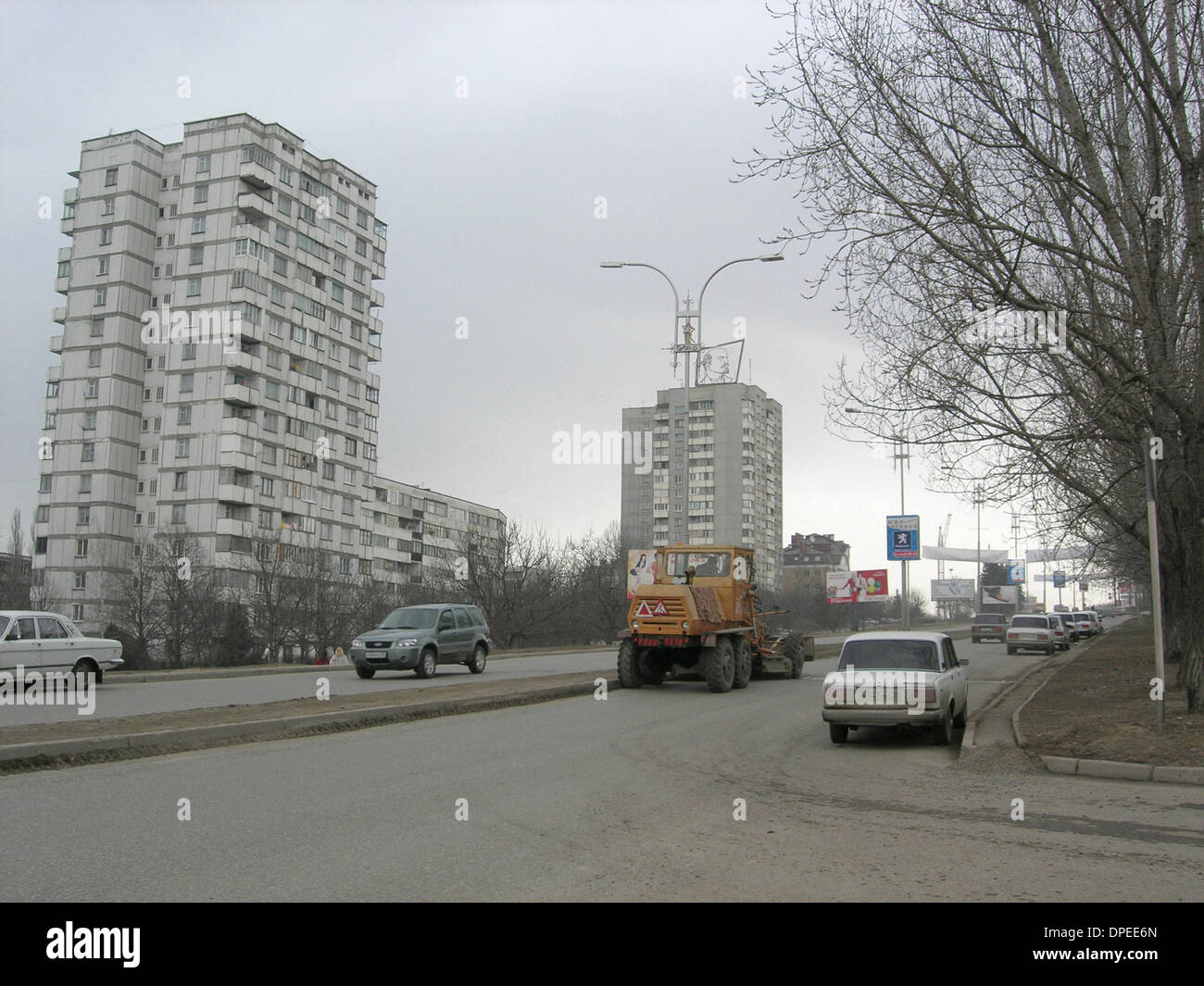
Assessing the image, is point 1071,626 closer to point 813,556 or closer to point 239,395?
point 239,395

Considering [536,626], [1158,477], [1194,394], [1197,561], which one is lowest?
[536,626]

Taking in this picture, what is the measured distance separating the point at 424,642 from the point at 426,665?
1.84ft

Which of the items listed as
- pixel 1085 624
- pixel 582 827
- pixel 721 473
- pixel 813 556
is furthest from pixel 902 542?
pixel 813 556

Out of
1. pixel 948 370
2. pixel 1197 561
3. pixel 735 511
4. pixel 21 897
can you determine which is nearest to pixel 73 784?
pixel 21 897

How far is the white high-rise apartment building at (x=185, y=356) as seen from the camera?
75125 mm

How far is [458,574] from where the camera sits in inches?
2470

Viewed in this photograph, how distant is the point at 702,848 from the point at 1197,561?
10.5m

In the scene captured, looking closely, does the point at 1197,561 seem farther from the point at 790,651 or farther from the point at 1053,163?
the point at 790,651

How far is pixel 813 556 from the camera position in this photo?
18062cm

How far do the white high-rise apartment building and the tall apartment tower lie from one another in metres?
38.6

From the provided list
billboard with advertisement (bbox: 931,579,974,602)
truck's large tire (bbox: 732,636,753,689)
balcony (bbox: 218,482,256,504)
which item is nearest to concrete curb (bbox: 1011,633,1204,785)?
truck's large tire (bbox: 732,636,753,689)

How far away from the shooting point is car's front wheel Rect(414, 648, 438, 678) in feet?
80.2

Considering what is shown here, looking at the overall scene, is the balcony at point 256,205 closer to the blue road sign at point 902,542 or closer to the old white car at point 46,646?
the blue road sign at point 902,542

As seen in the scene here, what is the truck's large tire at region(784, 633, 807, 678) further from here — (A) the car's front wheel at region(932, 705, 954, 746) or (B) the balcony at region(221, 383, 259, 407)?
(B) the balcony at region(221, 383, 259, 407)
